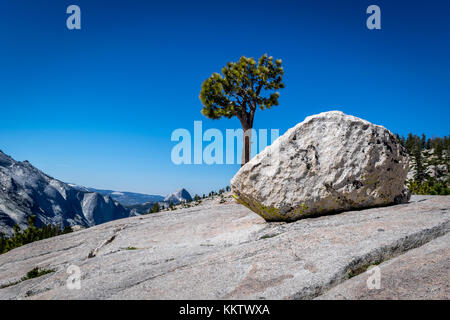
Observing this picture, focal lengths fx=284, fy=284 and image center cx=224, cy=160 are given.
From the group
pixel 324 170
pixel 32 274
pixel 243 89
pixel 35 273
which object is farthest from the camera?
pixel 243 89

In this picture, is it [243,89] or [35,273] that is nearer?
[35,273]

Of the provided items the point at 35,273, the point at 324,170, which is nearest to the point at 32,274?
the point at 35,273

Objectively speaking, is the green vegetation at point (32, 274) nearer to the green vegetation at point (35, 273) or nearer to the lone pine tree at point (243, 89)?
the green vegetation at point (35, 273)

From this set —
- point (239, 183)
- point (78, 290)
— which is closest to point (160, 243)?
point (239, 183)

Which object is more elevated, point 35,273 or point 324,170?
point 324,170

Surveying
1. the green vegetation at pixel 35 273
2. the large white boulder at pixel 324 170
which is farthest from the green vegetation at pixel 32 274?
the large white boulder at pixel 324 170

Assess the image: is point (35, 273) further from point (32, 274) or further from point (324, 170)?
point (324, 170)

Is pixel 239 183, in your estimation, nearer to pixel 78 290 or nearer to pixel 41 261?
pixel 78 290

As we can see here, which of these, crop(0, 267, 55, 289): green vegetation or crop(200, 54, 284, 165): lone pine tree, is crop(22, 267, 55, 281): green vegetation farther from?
crop(200, 54, 284, 165): lone pine tree

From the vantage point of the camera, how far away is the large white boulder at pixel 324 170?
11.5m

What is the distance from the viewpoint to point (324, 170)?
37.8 ft

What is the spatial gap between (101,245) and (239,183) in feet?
24.1

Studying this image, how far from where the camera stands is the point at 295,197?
11.5 m
